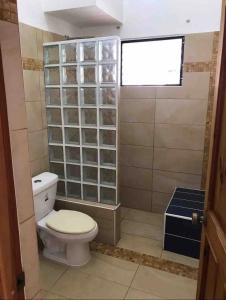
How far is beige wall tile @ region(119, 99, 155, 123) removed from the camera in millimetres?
2779

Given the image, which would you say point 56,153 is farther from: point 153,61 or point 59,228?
point 153,61

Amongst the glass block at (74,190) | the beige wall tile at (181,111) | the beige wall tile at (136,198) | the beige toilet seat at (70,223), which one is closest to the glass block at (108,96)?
the beige wall tile at (181,111)

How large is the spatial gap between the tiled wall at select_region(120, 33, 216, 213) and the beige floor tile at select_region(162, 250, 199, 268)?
741mm

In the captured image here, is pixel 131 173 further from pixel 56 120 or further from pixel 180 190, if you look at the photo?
pixel 56 120

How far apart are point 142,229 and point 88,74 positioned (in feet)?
5.56

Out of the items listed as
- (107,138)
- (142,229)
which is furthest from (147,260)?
(107,138)

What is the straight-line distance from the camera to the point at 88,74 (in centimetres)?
221

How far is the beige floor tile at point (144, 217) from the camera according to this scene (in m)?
2.86

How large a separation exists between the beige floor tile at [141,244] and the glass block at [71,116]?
4.12 feet

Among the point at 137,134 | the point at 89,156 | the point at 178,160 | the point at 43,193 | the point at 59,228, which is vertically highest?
the point at 137,134

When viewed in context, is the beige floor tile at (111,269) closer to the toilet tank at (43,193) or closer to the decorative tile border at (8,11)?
the toilet tank at (43,193)

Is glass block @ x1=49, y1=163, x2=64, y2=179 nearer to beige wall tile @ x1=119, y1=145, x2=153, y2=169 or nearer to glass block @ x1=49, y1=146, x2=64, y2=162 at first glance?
glass block @ x1=49, y1=146, x2=64, y2=162

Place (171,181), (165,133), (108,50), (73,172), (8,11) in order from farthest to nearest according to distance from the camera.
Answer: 1. (171,181)
2. (165,133)
3. (73,172)
4. (108,50)
5. (8,11)

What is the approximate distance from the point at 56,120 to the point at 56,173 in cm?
54
